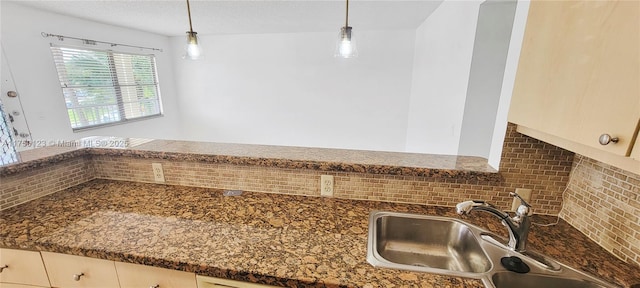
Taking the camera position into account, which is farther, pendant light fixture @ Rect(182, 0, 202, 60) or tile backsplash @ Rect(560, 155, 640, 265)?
pendant light fixture @ Rect(182, 0, 202, 60)

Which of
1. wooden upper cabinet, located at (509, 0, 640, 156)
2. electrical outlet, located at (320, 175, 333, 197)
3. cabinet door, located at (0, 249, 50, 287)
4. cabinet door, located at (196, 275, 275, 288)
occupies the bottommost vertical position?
cabinet door, located at (0, 249, 50, 287)

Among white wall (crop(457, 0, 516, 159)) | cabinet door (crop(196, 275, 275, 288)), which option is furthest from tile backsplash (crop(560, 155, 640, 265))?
cabinet door (crop(196, 275, 275, 288))

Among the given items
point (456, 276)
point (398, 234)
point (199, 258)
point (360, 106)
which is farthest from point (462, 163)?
point (360, 106)

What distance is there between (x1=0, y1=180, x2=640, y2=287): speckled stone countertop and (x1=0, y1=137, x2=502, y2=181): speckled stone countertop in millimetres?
173

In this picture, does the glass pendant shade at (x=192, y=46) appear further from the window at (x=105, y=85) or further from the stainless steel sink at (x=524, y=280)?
the window at (x=105, y=85)

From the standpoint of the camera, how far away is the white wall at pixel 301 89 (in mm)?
3986

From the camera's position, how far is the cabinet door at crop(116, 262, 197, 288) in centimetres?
81

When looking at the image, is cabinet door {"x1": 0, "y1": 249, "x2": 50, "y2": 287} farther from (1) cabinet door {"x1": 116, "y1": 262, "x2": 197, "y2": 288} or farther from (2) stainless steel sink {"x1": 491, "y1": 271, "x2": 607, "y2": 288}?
(2) stainless steel sink {"x1": 491, "y1": 271, "x2": 607, "y2": 288}

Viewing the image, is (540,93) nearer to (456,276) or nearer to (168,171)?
(456,276)

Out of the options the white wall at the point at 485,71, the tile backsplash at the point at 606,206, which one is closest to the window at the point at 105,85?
the white wall at the point at 485,71

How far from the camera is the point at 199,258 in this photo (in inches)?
31.3

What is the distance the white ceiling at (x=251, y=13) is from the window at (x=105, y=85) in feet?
1.81

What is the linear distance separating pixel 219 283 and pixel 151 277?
27 cm

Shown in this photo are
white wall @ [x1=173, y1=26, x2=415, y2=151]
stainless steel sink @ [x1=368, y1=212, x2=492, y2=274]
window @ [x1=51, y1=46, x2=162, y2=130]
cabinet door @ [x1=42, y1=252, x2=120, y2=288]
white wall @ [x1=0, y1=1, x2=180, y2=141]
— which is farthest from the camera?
white wall @ [x1=173, y1=26, x2=415, y2=151]
